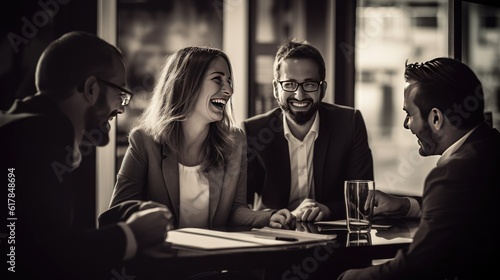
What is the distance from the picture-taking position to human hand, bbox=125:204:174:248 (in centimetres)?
162

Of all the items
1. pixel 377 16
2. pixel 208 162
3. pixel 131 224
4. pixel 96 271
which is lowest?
pixel 96 271

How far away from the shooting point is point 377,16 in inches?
177

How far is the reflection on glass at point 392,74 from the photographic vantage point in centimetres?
507

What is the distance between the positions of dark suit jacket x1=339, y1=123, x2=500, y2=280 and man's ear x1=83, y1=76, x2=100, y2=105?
0.95 metres

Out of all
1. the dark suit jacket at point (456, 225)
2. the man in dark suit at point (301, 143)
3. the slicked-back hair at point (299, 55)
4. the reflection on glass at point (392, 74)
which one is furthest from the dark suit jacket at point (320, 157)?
the reflection on glass at point (392, 74)

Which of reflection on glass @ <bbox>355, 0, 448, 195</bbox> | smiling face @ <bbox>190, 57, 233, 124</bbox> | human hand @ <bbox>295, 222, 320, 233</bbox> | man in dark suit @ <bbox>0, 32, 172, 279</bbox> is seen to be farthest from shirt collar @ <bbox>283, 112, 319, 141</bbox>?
reflection on glass @ <bbox>355, 0, 448, 195</bbox>

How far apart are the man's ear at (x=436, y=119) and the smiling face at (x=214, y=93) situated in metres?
0.76

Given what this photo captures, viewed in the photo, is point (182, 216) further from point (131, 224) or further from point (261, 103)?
point (261, 103)

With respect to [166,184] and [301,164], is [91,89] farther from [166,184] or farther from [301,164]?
[301,164]

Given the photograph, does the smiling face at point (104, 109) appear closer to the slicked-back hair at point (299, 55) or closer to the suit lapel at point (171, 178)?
the suit lapel at point (171, 178)

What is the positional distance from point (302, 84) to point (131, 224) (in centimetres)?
135

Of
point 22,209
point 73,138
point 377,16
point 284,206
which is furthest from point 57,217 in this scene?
point 377,16

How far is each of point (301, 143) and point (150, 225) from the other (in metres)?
1.35

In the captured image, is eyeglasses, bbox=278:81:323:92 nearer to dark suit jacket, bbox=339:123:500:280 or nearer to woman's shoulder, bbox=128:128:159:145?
woman's shoulder, bbox=128:128:159:145
